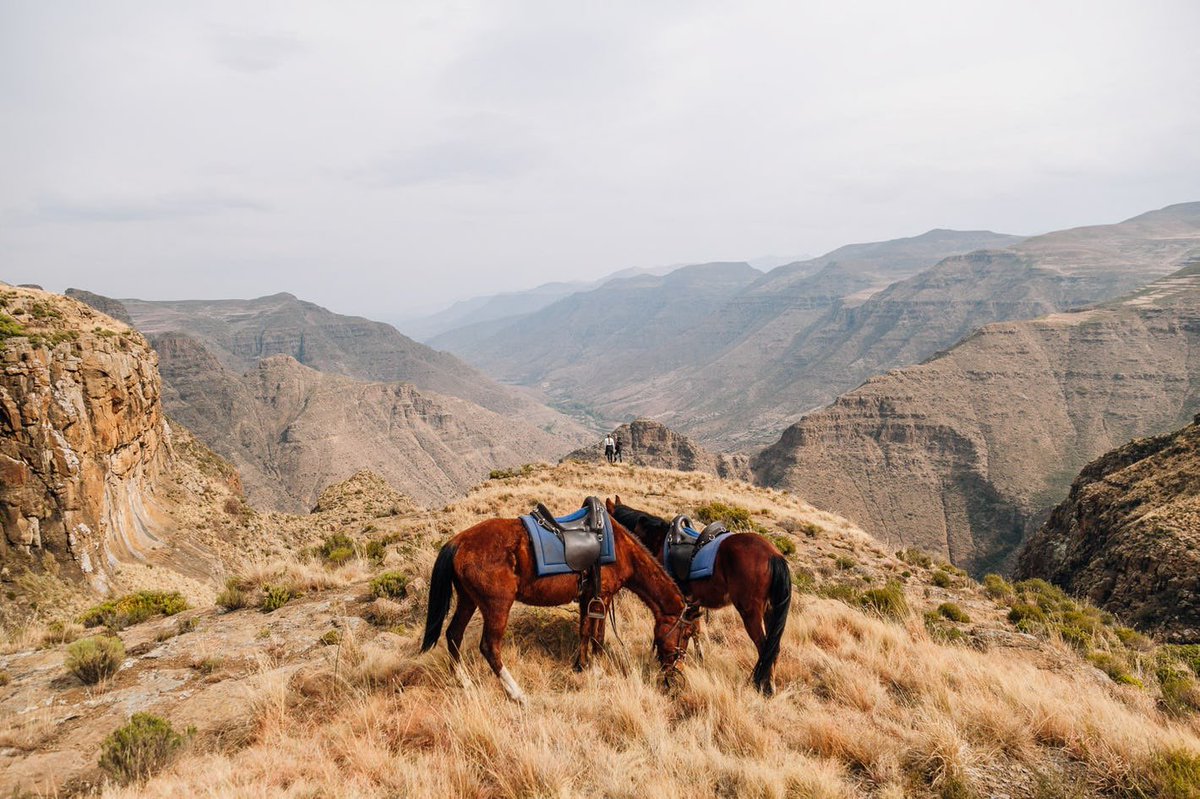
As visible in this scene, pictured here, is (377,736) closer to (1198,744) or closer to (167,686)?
(167,686)

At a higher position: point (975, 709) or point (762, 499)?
point (975, 709)

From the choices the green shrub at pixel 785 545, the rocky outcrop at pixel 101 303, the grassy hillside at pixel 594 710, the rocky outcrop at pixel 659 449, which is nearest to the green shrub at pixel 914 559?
the green shrub at pixel 785 545

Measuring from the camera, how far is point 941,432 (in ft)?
337

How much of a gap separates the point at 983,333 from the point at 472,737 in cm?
15237

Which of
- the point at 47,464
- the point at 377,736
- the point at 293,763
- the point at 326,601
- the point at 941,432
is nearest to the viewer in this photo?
the point at 293,763

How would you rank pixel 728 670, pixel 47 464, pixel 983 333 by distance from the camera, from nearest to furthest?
pixel 728 670 → pixel 47 464 → pixel 983 333

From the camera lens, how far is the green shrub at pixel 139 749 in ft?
16.0

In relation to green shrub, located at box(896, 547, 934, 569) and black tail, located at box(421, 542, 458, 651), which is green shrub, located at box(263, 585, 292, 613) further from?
green shrub, located at box(896, 547, 934, 569)

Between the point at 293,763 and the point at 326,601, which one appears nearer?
the point at 293,763

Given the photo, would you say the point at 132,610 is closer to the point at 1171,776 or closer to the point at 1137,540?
the point at 1171,776

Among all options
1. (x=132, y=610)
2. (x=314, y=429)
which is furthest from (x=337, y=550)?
(x=314, y=429)

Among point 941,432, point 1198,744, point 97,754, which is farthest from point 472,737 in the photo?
point 941,432

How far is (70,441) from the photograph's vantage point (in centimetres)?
1980

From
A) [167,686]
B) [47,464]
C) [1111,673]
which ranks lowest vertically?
[1111,673]
